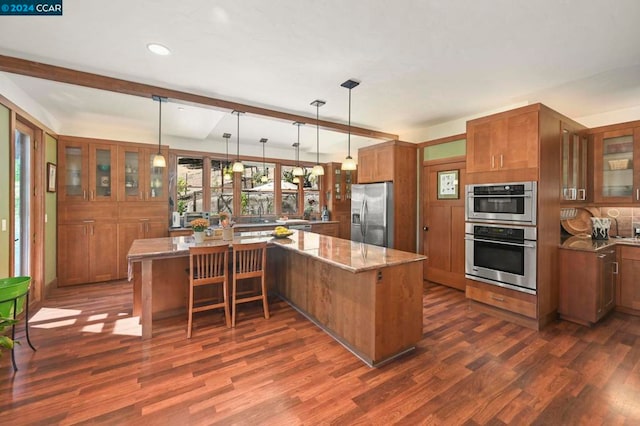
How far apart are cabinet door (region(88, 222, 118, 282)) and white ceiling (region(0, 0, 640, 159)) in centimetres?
190

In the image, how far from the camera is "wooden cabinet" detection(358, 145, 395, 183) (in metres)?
4.92

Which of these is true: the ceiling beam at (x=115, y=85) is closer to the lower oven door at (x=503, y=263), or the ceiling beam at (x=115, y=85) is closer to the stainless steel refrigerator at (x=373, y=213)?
the stainless steel refrigerator at (x=373, y=213)

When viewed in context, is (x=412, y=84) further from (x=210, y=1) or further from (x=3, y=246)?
(x=3, y=246)

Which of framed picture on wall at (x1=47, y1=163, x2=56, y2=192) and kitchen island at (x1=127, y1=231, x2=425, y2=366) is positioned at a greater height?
framed picture on wall at (x1=47, y1=163, x2=56, y2=192)

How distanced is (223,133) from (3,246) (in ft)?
11.4

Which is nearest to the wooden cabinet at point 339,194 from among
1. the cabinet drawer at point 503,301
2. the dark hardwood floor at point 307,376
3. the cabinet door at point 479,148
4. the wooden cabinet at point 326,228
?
the wooden cabinet at point 326,228

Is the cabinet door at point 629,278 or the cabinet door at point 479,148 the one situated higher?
the cabinet door at point 479,148

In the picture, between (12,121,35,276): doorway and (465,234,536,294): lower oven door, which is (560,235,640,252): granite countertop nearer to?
(465,234,536,294): lower oven door

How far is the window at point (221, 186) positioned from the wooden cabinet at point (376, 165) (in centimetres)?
288

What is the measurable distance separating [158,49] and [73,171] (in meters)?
3.57

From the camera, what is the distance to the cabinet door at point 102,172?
15.8 ft

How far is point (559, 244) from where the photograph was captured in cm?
344

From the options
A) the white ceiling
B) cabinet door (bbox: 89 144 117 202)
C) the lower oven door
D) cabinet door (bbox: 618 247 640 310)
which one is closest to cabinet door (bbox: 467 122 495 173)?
the white ceiling

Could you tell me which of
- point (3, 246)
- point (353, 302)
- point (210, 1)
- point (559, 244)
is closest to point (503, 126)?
point (559, 244)
